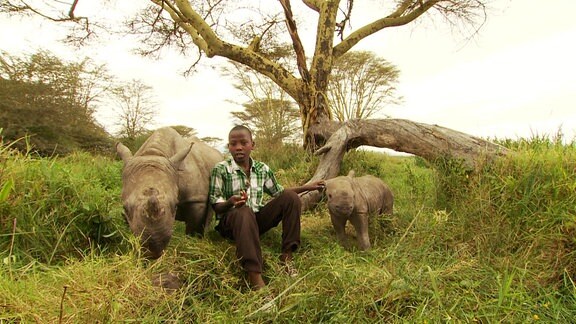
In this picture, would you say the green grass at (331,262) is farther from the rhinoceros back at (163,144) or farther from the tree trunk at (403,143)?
the rhinoceros back at (163,144)

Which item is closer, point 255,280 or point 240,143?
point 255,280

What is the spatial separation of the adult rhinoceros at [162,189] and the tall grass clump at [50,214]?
1.92ft

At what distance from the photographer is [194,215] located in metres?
3.34

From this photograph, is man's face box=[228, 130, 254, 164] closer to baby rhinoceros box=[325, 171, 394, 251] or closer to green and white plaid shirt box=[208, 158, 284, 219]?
green and white plaid shirt box=[208, 158, 284, 219]

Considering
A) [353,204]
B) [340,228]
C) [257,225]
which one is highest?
[353,204]

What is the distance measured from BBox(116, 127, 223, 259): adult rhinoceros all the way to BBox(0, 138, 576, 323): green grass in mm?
159

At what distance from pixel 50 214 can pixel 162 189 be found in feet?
4.48

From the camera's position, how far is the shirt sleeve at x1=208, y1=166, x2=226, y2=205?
10.9 ft

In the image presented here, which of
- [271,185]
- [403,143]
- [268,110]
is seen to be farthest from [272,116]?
[271,185]

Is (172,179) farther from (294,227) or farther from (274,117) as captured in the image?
(274,117)

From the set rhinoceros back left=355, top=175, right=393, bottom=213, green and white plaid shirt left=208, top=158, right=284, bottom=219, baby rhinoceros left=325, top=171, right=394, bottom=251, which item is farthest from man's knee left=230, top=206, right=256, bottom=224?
rhinoceros back left=355, top=175, right=393, bottom=213

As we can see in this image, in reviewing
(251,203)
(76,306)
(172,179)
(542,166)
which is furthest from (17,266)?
(542,166)

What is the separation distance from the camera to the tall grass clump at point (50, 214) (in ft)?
10.5

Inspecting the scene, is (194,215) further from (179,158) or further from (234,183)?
(179,158)
